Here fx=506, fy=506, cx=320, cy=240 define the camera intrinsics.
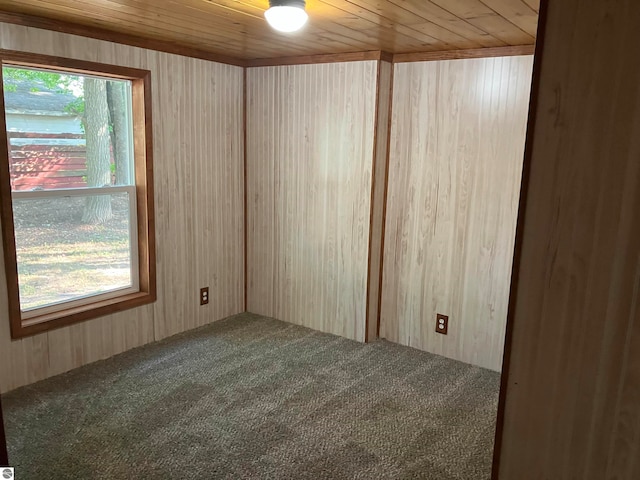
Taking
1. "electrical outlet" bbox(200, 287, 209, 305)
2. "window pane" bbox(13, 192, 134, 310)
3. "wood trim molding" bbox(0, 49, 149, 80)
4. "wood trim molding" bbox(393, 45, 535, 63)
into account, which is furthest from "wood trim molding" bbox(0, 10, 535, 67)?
"electrical outlet" bbox(200, 287, 209, 305)

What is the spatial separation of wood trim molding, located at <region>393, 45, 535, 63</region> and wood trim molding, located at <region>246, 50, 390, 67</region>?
0.48ft

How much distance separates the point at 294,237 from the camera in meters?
4.16

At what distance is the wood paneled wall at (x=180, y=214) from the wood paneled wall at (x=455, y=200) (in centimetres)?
134

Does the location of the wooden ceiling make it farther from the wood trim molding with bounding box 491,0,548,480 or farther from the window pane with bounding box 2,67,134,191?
the wood trim molding with bounding box 491,0,548,480

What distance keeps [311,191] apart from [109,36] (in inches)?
68.7

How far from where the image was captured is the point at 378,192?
376 cm

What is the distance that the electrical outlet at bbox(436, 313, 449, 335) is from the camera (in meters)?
3.68

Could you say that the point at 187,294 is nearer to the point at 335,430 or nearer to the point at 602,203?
the point at 335,430

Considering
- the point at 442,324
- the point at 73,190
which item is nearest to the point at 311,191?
the point at 442,324

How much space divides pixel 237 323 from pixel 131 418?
156cm

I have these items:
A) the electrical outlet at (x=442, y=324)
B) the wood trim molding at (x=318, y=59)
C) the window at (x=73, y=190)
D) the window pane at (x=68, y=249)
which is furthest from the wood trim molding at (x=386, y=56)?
the window pane at (x=68, y=249)

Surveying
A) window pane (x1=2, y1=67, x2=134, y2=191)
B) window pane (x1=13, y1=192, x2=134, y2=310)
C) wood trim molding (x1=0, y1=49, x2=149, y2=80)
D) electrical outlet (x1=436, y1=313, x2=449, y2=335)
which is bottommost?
electrical outlet (x1=436, y1=313, x2=449, y2=335)

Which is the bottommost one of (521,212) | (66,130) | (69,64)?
(521,212)

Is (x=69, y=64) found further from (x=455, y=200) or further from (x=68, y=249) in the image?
(x=455, y=200)
